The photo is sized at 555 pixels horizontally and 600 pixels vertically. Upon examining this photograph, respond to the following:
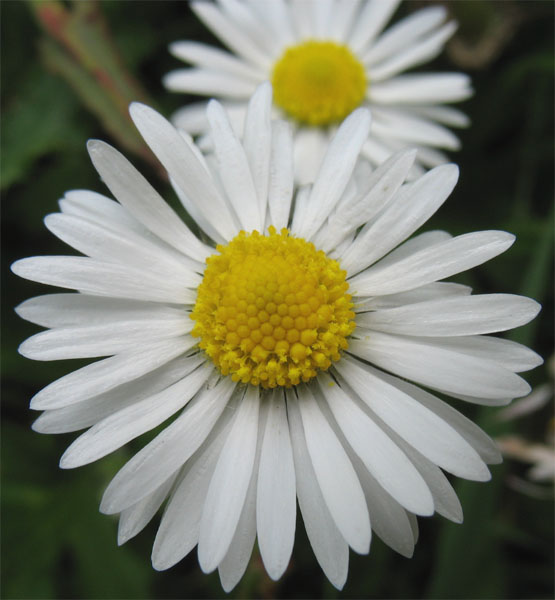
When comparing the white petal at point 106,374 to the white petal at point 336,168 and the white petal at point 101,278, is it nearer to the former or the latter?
the white petal at point 101,278

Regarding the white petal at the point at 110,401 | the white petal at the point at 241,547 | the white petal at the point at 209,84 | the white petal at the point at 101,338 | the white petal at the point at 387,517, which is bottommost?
the white petal at the point at 387,517

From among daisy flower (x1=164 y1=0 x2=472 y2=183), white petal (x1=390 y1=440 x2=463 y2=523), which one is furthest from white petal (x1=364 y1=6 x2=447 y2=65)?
white petal (x1=390 y1=440 x2=463 y2=523)

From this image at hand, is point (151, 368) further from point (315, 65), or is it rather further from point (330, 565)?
point (315, 65)

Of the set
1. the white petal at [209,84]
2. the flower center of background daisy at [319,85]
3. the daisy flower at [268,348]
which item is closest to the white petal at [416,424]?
the daisy flower at [268,348]

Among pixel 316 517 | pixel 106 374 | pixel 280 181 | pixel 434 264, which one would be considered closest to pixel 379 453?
pixel 316 517

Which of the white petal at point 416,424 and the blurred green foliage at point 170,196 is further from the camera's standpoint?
the blurred green foliage at point 170,196

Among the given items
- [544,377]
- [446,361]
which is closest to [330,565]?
[446,361]

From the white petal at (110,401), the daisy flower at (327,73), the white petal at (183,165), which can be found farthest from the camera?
the daisy flower at (327,73)
